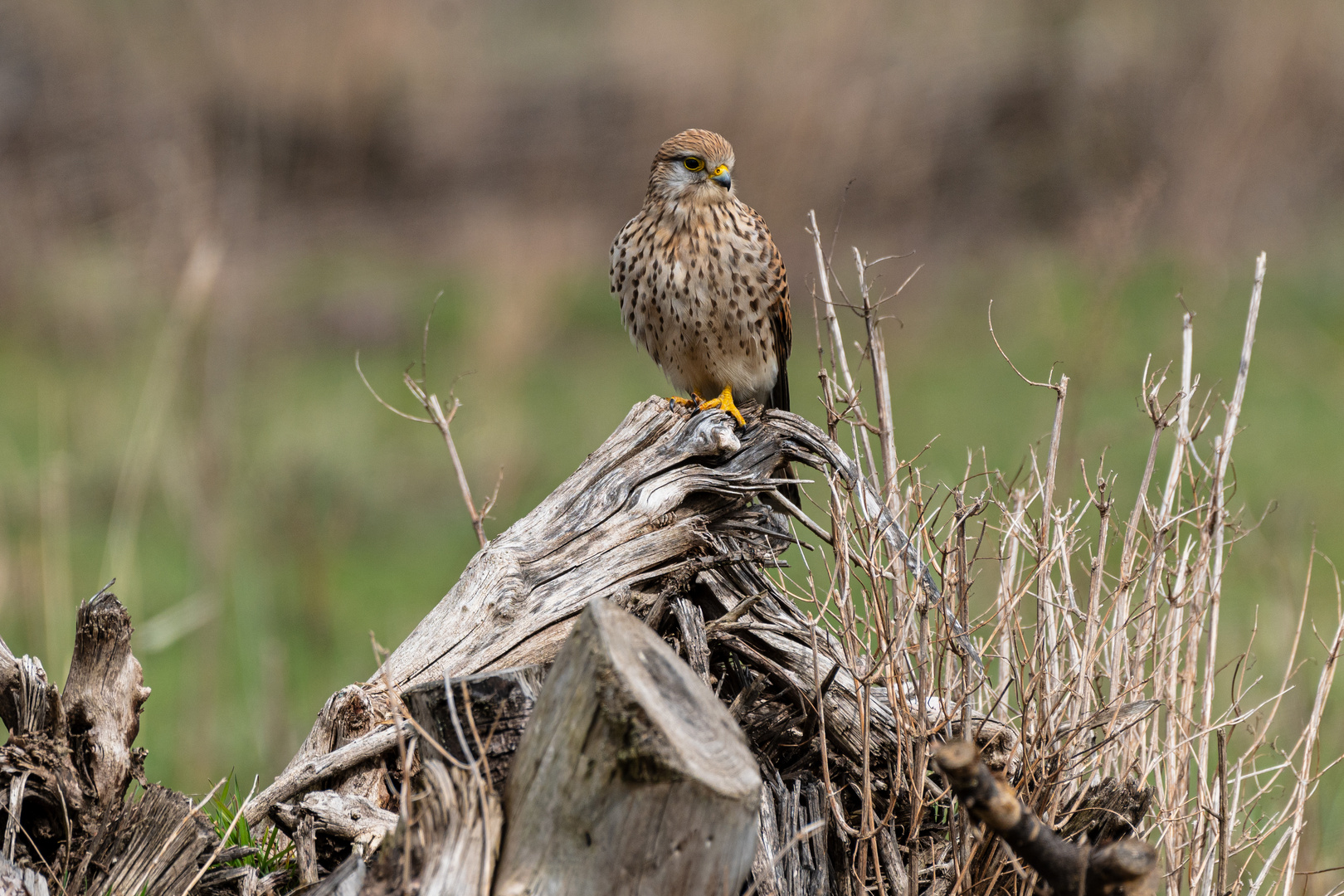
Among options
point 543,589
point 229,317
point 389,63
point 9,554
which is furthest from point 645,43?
point 543,589

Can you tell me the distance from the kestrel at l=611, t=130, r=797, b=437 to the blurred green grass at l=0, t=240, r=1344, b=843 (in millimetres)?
1042

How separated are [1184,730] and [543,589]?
1240 mm

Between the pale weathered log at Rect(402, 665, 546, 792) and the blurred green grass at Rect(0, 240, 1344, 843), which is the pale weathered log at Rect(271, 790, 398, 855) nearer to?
the pale weathered log at Rect(402, 665, 546, 792)

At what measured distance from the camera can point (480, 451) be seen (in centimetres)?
807

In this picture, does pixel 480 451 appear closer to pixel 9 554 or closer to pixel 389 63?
pixel 9 554

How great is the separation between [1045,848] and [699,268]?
2.14 metres

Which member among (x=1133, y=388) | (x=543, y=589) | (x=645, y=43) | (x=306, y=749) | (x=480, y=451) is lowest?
(x=1133, y=388)

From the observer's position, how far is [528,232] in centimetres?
1148

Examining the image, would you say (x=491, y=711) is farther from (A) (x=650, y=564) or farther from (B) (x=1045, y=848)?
(B) (x=1045, y=848)

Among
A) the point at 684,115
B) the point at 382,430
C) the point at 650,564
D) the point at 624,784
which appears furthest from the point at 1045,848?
the point at 684,115

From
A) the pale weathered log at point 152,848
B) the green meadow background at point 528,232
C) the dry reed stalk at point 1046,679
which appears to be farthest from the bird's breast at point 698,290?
the green meadow background at point 528,232

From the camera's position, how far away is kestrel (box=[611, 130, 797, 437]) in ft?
11.9

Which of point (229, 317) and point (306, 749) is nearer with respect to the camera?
point (306, 749)

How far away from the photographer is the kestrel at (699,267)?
3639 millimetres
